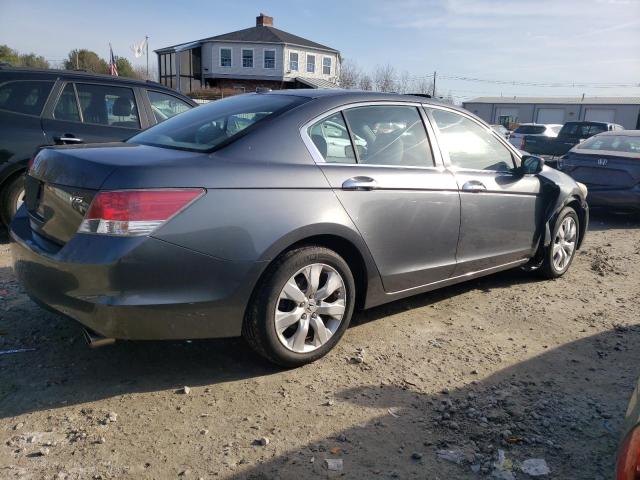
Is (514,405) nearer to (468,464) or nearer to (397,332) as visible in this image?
(468,464)

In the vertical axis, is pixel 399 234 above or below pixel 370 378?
above

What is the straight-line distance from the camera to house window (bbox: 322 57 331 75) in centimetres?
4941

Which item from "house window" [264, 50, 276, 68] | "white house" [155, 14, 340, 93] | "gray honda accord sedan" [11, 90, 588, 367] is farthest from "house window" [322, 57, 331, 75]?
"gray honda accord sedan" [11, 90, 588, 367]

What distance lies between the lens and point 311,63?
158ft

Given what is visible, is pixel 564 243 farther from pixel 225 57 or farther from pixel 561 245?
pixel 225 57

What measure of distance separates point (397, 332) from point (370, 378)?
76 centimetres

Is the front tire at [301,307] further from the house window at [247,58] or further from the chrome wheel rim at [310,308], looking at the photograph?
the house window at [247,58]

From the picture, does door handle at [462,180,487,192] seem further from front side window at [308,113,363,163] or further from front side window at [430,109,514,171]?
front side window at [308,113,363,163]

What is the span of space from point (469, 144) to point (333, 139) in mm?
1492

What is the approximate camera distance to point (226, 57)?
153ft

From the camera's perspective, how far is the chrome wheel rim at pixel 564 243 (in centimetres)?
538

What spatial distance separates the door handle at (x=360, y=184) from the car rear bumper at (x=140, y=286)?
84cm

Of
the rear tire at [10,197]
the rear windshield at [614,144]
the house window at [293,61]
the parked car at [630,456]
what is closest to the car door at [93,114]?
the rear tire at [10,197]

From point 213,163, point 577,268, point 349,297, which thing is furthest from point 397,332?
point 577,268
